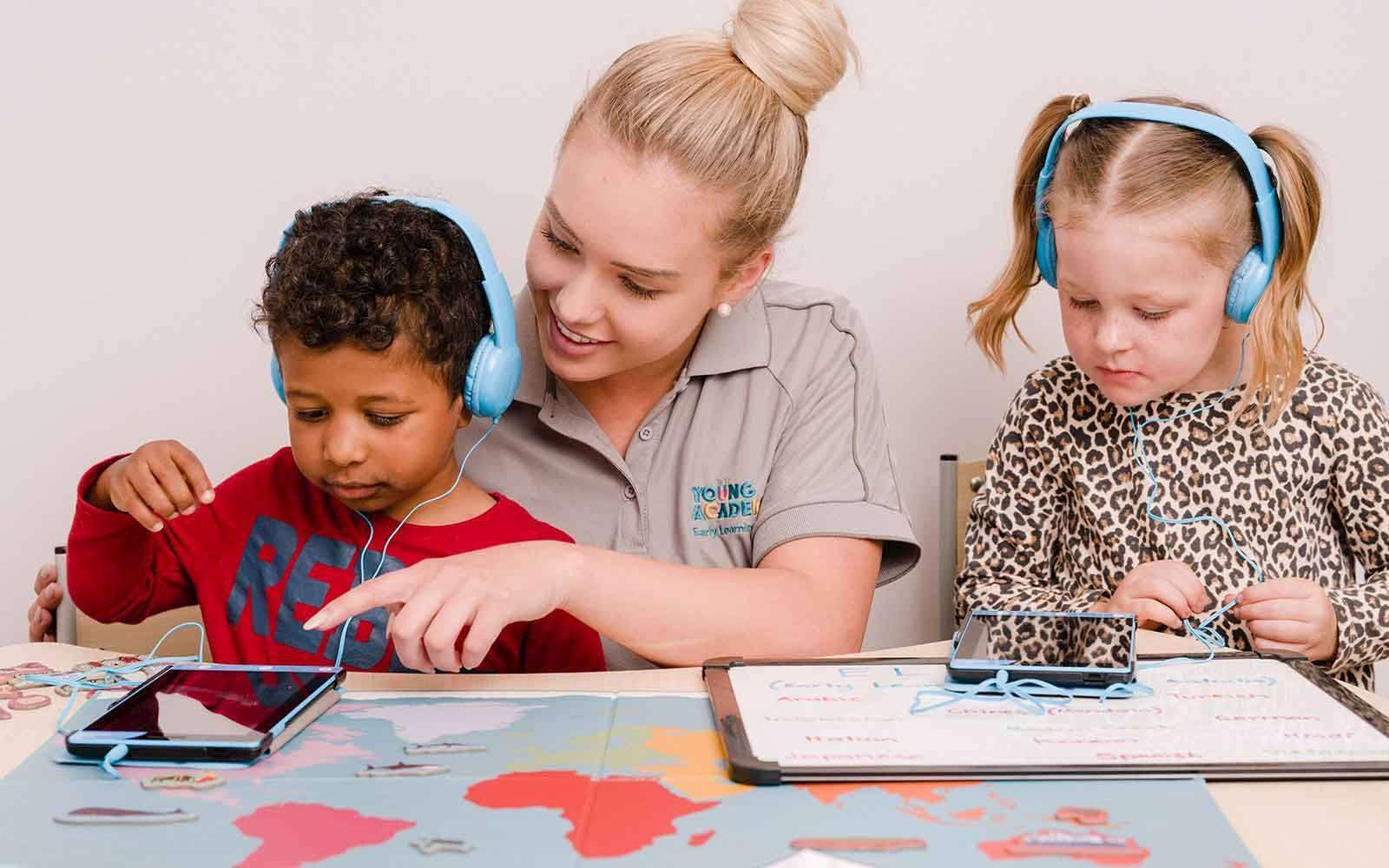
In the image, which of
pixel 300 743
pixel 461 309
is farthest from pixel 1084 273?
pixel 300 743

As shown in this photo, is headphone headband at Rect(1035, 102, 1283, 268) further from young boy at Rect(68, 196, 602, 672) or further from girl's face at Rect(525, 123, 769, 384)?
young boy at Rect(68, 196, 602, 672)

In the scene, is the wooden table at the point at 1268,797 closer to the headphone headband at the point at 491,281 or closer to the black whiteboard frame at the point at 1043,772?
the black whiteboard frame at the point at 1043,772

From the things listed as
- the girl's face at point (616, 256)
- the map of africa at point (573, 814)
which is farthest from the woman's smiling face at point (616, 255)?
the map of africa at point (573, 814)

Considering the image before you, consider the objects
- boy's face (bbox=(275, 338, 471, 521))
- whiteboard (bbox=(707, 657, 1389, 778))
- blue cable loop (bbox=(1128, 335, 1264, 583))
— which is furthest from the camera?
blue cable loop (bbox=(1128, 335, 1264, 583))

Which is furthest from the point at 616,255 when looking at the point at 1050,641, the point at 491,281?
the point at 1050,641

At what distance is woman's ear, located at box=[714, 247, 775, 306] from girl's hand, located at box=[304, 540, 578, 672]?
435 mm

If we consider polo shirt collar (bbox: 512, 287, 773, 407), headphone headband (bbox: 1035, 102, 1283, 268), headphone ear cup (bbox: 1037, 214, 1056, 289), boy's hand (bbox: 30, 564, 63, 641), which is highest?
headphone headband (bbox: 1035, 102, 1283, 268)

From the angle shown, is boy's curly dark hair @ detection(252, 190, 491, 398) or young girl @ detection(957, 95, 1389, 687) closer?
boy's curly dark hair @ detection(252, 190, 491, 398)

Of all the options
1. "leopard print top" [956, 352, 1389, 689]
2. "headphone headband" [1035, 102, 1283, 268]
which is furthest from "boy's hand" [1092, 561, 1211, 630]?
"headphone headband" [1035, 102, 1283, 268]

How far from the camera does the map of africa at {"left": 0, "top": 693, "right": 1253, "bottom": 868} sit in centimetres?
67

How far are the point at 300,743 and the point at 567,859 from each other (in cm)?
27

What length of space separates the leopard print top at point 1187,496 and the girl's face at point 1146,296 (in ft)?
0.45

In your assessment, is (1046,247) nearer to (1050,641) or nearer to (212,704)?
(1050,641)

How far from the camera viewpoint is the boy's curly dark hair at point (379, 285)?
3.50ft
